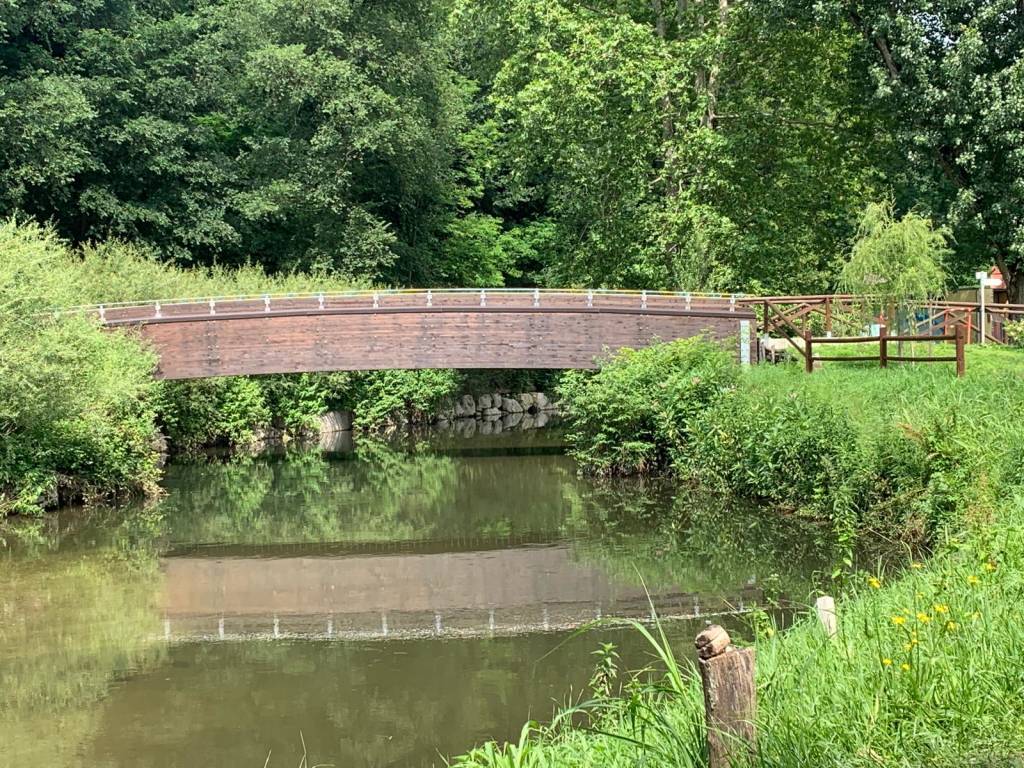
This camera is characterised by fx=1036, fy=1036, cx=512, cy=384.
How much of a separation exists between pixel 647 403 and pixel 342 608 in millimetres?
8756

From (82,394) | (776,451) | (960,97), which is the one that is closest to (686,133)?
(960,97)

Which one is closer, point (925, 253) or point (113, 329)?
point (925, 253)

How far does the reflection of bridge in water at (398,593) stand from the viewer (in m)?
10.8

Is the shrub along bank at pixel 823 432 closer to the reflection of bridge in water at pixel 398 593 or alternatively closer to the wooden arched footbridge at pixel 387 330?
the wooden arched footbridge at pixel 387 330

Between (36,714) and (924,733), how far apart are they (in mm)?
7236

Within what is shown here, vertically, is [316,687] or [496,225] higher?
[496,225]

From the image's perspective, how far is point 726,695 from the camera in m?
3.78

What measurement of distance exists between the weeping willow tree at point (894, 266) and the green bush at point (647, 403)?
2.97 m

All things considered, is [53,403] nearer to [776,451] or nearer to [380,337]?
[380,337]

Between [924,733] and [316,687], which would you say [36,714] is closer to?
[316,687]

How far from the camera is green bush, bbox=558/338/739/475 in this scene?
61.4ft

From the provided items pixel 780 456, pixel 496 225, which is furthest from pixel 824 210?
pixel 780 456

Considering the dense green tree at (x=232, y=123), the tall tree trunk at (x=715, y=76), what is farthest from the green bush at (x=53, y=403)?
the tall tree trunk at (x=715, y=76)

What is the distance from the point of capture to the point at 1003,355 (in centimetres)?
1889
